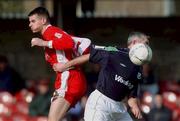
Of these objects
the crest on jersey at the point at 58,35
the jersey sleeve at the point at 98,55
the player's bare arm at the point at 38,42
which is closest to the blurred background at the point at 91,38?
the crest on jersey at the point at 58,35

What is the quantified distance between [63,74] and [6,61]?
24.9 ft

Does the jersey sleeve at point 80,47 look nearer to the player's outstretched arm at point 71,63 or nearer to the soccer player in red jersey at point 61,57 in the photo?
the soccer player in red jersey at point 61,57

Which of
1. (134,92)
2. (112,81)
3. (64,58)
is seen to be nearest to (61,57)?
(64,58)

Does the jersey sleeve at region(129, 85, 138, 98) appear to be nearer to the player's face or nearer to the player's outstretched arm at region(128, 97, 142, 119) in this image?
the player's outstretched arm at region(128, 97, 142, 119)

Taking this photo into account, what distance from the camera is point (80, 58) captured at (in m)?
8.51

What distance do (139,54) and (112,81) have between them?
49cm

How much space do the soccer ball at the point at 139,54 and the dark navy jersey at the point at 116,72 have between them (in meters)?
0.12

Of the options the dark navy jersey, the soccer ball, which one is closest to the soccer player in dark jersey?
the dark navy jersey

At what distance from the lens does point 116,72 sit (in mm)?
8555

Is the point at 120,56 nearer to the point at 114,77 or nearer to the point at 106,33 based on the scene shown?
the point at 114,77

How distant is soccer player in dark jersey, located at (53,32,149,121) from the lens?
8.49 m

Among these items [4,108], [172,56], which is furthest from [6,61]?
[172,56]

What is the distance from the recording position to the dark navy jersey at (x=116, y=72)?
27.7 feet

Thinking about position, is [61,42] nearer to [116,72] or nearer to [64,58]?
[64,58]
